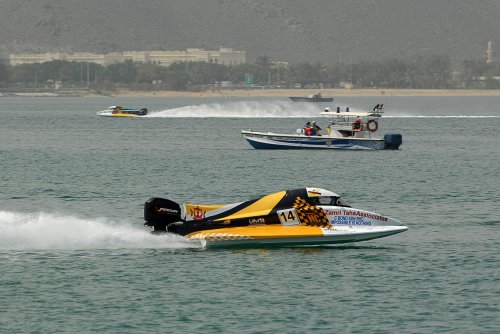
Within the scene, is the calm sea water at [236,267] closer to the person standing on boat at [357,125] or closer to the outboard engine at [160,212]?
the outboard engine at [160,212]

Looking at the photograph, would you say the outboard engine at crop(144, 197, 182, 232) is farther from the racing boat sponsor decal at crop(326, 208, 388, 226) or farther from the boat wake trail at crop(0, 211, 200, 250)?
the racing boat sponsor decal at crop(326, 208, 388, 226)

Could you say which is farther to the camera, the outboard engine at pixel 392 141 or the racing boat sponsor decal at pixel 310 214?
the outboard engine at pixel 392 141

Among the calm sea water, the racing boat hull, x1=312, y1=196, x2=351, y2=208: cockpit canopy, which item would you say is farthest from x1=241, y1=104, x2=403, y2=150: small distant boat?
the racing boat hull

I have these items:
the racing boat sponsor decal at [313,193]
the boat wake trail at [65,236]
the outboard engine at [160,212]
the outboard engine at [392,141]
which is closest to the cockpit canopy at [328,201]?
the racing boat sponsor decal at [313,193]

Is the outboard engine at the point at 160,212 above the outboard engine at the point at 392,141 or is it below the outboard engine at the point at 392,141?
above

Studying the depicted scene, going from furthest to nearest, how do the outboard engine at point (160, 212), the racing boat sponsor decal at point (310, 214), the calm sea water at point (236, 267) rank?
the racing boat sponsor decal at point (310, 214) < the outboard engine at point (160, 212) < the calm sea water at point (236, 267)

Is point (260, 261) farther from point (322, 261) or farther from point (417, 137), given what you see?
point (417, 137)

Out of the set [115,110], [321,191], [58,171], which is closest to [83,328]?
[321,191]

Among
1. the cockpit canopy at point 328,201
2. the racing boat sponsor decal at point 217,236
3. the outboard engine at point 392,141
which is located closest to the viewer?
the racing boat sponsor decal at point 217,236

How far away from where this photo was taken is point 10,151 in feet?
367

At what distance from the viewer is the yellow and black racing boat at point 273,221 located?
44938 millimetres

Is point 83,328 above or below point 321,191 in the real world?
below

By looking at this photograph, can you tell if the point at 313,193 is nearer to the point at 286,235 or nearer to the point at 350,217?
the point at 350,217

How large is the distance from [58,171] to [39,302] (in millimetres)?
48194
